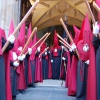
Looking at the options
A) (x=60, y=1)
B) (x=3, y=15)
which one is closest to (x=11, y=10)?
(x=3, y=15)

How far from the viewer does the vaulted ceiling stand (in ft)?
52.8

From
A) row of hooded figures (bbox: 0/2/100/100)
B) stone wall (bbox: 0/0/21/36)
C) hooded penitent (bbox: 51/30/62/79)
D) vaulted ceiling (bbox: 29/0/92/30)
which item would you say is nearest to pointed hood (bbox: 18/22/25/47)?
row of hooded figures (bbox: 0/2/100/100)

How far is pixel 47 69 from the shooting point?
434 inches

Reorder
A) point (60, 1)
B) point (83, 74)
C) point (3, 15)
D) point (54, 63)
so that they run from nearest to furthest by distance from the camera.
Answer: point (83, 74) < point (3, 15) < point (54, 63) < point (60, 1)

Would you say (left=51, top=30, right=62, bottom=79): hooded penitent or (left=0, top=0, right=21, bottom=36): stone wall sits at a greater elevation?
(left=0, top=0, right=21, bottom=36): stone wall

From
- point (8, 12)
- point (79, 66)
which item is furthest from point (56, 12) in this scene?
point (79, 66)

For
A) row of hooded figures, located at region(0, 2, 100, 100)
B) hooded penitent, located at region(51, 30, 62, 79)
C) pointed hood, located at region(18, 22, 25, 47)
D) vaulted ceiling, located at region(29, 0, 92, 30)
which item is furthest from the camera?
vaulted ceiling, located at region(29, 0, 92, 30)

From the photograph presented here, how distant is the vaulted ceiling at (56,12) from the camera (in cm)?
1609

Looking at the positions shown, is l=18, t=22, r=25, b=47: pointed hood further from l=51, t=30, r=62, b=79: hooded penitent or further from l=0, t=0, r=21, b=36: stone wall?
l=51, t=30, r=62, b=79: hooded penitent

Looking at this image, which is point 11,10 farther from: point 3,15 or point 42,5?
point 42,5

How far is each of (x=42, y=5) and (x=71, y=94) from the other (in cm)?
1177

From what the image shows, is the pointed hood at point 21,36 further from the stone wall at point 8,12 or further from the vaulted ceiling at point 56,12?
the vaulted ceiling at point 56,12

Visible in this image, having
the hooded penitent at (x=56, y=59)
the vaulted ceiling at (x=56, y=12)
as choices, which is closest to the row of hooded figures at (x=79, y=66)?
the hooded penitent at (x=56, y=59)

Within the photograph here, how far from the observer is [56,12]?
17938mm
